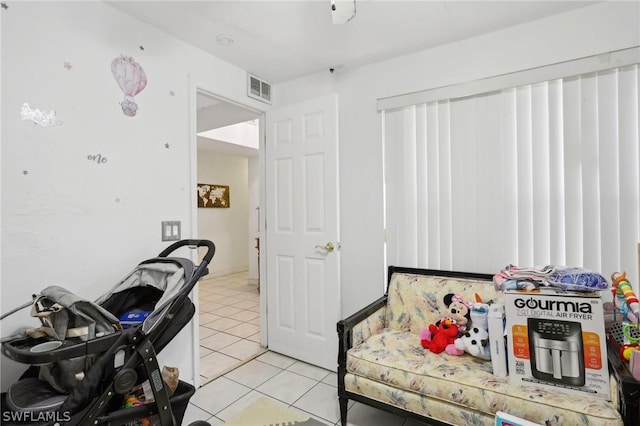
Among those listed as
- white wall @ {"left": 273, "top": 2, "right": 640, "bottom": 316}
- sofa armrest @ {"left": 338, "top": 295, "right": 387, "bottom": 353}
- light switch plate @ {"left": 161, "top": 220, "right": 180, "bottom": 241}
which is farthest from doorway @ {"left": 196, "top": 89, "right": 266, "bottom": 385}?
sofa armrest @ {"left": 338, "top": 295, "right": 387, "bottom": 353}

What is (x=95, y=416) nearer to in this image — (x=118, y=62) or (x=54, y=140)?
(x=54, y=140)

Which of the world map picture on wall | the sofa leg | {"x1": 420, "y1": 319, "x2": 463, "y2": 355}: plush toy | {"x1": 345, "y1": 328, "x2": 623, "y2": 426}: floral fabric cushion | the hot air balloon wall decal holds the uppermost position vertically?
the hot air balloon wall decal

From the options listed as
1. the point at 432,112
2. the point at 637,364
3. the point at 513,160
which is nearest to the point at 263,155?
the point at 432,112

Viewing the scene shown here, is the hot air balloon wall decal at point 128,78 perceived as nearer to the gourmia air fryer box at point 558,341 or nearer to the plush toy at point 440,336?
the plush toy at point 440,336

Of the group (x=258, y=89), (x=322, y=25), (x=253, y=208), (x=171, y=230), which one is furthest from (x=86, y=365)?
(x=253, y=208)

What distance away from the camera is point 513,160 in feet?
6.88

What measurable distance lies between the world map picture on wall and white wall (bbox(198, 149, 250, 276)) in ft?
0.29

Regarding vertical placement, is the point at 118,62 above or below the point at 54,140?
above

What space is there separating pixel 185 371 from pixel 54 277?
1108 mm

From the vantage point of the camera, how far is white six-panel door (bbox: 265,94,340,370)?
256 cm

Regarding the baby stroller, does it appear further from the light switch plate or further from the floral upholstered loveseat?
the floral upholstered loveseat

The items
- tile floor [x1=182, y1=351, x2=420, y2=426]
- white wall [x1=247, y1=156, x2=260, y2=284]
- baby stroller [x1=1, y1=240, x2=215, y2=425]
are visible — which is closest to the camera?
baby stroller [x1=1, y1=240, x2=215, y2=425]

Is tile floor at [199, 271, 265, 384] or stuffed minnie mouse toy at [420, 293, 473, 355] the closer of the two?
stuffed minnie mouse toy at [420, 293, 473, 355]

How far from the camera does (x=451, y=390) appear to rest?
1551 millimetres
